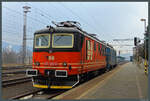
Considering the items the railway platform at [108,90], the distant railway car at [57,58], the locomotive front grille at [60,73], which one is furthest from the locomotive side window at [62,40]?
the railway platform at [108,90]

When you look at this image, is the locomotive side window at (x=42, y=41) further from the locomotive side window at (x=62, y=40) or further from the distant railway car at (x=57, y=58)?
the locomotive side window at (x=62, y=40)

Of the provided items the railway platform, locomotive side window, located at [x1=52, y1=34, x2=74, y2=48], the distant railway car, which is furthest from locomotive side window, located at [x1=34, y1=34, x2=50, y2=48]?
the railway platform

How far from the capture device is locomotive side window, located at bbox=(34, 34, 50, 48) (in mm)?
10473

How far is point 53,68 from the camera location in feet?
32.7

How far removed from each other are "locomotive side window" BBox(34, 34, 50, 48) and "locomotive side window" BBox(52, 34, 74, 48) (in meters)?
0.34

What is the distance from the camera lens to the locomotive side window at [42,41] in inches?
412

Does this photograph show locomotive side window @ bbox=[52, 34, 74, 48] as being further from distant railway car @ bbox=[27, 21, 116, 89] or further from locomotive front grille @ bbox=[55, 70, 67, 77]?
locomotive front grille @ bbox=[55, 70, 67, 77]

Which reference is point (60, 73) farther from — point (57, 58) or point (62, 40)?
point (62, 40)

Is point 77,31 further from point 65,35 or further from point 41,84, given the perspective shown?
point 41,84

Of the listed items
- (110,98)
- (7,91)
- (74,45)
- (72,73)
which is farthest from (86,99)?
(7,91)

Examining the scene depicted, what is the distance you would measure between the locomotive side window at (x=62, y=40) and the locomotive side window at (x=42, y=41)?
0.34 m

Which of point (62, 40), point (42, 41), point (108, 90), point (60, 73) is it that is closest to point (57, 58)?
point (60, 73)

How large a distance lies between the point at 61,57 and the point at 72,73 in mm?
994

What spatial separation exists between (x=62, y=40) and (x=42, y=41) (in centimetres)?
114
